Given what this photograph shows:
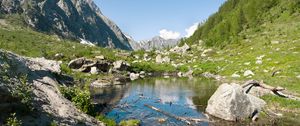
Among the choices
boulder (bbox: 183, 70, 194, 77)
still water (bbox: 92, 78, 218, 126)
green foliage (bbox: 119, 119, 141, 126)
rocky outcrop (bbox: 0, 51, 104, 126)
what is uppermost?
boulder (bbox: 183, 70, 194, 77)

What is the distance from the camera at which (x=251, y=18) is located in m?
197

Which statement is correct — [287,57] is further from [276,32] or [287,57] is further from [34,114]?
[34,114]

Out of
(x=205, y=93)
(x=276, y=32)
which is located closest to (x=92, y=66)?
(x=205, y=93)

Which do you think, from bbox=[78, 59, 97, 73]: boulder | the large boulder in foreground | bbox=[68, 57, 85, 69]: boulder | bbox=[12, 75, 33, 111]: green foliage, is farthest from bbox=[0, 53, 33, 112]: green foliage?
bbox=[68, 57, 85, 69]: boulder

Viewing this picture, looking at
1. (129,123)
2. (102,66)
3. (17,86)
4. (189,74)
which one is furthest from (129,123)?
(189,74)

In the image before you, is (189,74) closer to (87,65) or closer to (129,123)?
(87,65)

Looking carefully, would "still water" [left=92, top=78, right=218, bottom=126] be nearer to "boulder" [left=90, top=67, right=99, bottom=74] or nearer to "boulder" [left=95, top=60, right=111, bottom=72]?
"boulder" [left=90, top=67, right=99, bottom=74]

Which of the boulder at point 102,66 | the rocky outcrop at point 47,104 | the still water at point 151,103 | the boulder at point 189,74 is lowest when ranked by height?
the still water at point 151,103

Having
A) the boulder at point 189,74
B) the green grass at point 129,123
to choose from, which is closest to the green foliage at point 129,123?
the green grass at point 129,123

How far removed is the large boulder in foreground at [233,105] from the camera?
40.0 metres

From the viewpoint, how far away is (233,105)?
40250 millimetres

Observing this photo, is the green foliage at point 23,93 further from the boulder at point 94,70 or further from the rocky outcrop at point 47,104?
the boulder at point 94,70

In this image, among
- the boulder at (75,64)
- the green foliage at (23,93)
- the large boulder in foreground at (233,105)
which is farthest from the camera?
the boulder at (75,64)

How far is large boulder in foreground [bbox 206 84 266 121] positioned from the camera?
4000cm
